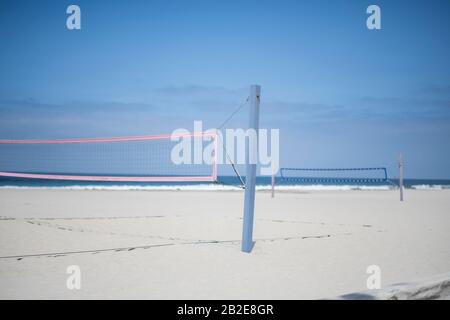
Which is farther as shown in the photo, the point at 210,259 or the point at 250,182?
the point at 250,182

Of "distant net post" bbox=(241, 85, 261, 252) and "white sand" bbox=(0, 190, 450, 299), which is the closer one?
"white sand" bbox=(0, 190, 450, 299)

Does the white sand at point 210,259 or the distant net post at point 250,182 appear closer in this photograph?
the white sand at point 210,259

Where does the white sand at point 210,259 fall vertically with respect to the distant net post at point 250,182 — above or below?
below

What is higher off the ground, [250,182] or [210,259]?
[250,182]

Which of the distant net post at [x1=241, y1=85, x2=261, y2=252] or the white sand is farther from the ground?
the distant net post at [x1=241, y1=85, x2=261, y2=252]

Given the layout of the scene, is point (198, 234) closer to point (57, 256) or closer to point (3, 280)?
point (57, 256)

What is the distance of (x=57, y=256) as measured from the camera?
16.3 feet

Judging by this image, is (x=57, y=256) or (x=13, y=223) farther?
(x=13, y=223)
